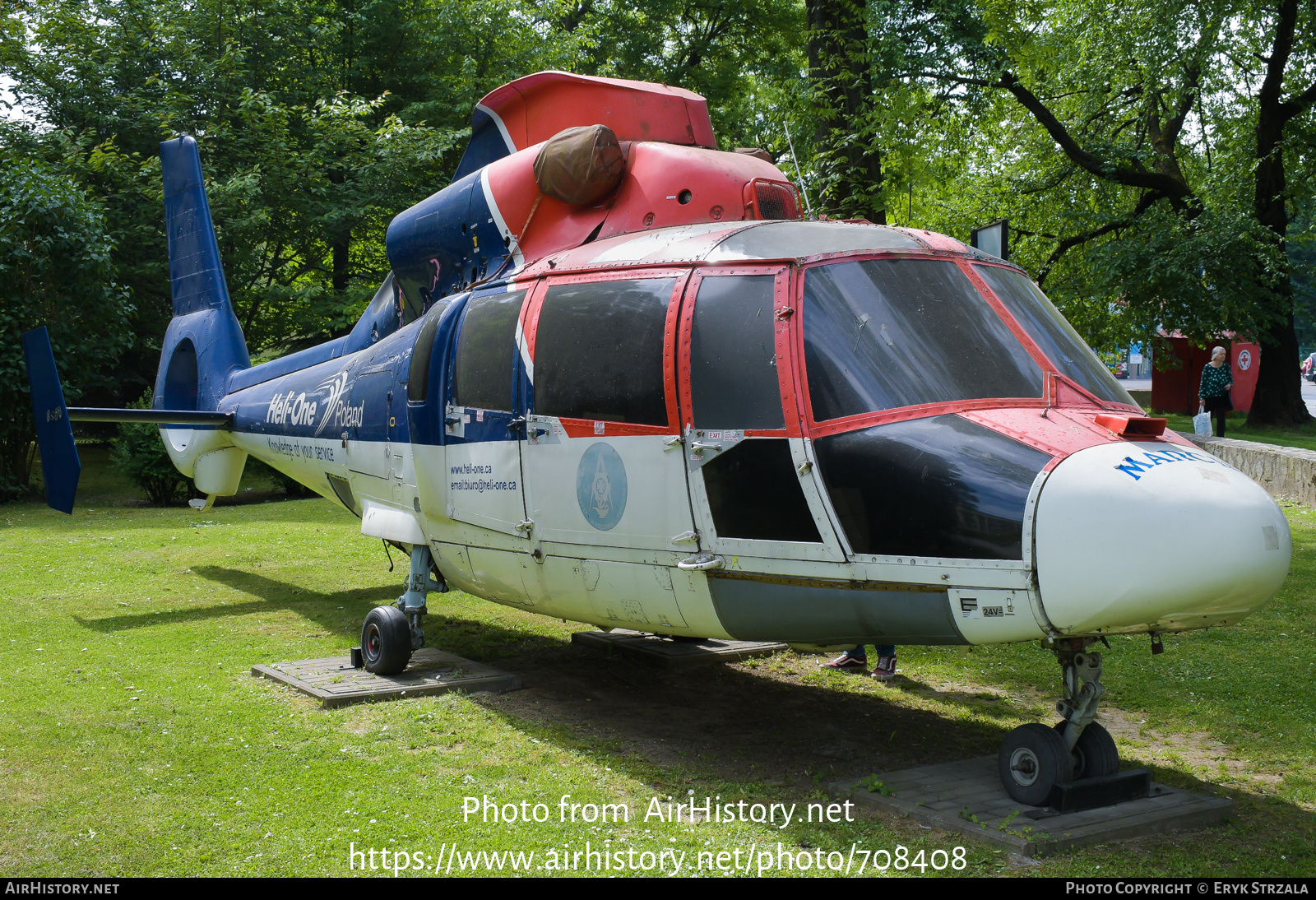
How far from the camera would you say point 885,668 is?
7.21m

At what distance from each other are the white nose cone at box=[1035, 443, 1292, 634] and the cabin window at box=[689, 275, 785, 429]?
4.30 feet

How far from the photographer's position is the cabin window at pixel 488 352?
6.02 m

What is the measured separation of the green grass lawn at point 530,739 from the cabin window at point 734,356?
70.8 inches

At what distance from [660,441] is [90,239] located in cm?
1540

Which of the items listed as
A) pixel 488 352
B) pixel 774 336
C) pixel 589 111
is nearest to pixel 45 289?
pixel 589 111

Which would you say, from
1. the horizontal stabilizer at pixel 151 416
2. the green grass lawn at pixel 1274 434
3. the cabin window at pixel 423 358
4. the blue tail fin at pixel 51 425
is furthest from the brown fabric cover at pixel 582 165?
the green grass lawn at pixel 1274 434

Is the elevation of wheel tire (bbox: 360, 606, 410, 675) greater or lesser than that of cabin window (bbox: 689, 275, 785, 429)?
lesser

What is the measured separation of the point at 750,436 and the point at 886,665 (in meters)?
3.12

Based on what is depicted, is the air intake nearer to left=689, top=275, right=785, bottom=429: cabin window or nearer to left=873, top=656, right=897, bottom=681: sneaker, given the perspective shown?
left=689, top=275, right=785, bottom=429: cabin window

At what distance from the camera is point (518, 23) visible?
856 inches

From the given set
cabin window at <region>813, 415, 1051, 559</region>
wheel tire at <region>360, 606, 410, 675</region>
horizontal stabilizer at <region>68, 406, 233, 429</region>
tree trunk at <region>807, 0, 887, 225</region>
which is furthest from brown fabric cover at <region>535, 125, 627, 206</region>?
tree trunk at <region>807, 0, 887, 225</region>

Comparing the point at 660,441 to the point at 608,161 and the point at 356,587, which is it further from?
the point at 356,587

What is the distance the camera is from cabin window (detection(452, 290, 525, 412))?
602 centimetres

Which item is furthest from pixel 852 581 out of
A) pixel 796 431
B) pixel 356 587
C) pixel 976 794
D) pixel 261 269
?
pixel 261 269
